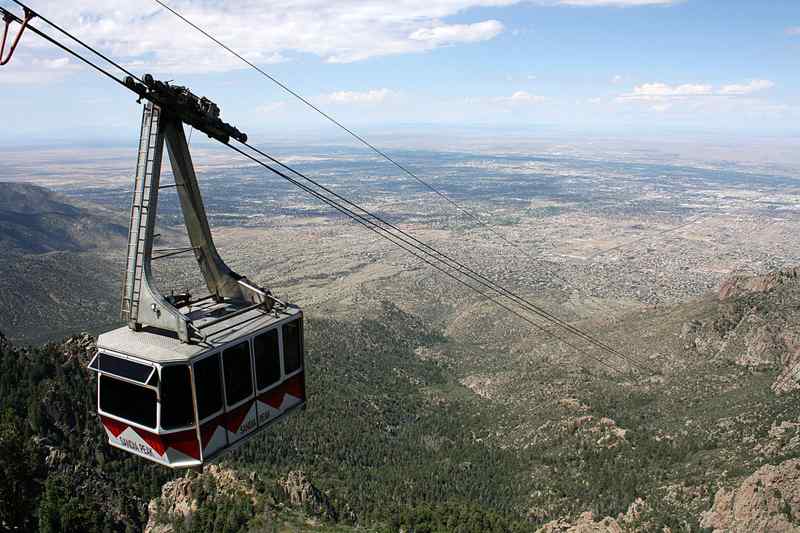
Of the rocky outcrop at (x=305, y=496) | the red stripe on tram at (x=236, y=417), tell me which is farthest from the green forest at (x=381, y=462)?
the red stripe on tram at (x=236, y=417)

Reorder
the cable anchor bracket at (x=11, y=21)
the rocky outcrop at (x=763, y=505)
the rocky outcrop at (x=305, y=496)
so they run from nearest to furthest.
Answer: the cable anchor bracket at (x=11, y=21)
the rocky outcrop at (x=763, y=505)
the rocky outcrop at (x=305, y=496)

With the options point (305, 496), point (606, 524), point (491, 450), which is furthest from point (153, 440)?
point (491, 450)

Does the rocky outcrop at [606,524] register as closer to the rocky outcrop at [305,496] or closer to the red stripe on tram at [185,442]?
the rocky outcrop at [305,496]

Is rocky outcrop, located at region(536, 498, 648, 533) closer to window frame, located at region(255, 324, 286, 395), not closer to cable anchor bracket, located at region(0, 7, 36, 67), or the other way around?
window frame, located at region(255, 324, 286, 395)

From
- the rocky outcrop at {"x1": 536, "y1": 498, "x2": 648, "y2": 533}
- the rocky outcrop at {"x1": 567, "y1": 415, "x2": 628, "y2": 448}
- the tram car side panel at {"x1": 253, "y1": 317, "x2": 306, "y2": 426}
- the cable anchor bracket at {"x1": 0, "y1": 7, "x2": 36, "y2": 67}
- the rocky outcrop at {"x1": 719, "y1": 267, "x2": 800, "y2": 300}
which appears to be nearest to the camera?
the cable anchor bracket at {"x1": 0, "y1": 7, "x2": 36, "y2": 67}

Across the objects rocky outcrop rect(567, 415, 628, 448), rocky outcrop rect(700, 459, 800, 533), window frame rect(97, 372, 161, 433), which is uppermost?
window frame rect(97, 372, 161, 433)

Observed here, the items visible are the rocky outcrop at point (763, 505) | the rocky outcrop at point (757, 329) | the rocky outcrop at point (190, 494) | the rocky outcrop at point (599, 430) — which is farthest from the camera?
the rocky outcrop at point (757, 329)

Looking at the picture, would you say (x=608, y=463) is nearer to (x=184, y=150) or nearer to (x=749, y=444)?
(x=749, y=444)

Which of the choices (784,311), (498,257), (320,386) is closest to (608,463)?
(784,311)

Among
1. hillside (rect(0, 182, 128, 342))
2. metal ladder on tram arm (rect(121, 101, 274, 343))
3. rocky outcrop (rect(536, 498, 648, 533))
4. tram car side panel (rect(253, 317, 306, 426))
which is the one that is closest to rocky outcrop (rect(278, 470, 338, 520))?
rocky outcrop (rect(536, 498, 648, 533))
